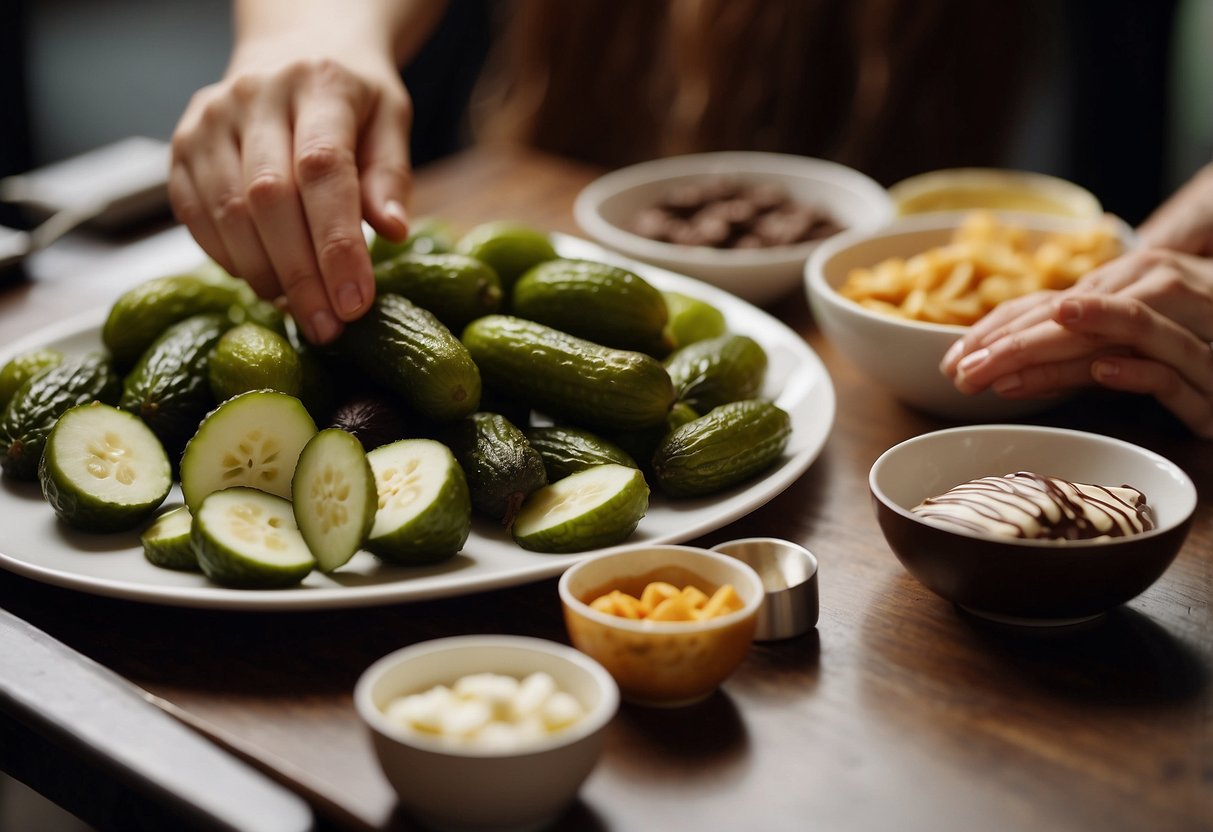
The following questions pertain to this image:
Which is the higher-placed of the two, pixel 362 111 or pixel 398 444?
pixel 362 111

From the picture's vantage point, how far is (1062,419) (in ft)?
4.79

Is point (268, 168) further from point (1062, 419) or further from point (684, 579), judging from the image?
point (1062, 419)

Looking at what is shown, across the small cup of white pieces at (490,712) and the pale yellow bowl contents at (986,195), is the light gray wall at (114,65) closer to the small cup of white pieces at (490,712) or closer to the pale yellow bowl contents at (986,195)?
the pale yellow bowl contents at (986,195)

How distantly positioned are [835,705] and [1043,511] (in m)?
0.23

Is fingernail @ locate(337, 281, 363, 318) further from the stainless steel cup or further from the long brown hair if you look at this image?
the long brown hair

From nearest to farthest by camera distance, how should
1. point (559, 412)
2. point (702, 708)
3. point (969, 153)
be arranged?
point (702, 708), point (559, 412), point (969, 153)

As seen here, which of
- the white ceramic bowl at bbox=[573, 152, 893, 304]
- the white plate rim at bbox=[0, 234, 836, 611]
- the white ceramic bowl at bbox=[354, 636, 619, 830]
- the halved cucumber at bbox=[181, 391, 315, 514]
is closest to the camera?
the white ceramic bowl at bbox=[354, 636, 619, 830]

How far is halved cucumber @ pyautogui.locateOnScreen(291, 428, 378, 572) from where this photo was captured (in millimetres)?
1015

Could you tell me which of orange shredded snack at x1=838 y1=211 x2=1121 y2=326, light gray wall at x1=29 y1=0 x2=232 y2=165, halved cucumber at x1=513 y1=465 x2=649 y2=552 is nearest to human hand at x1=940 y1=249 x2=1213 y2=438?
orange shredded snack at x1=838 y1=211 x2=1121 y2=326

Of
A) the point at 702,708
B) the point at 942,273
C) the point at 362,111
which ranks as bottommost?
the point at 702,708

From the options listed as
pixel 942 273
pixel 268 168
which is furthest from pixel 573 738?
pixel 942 273

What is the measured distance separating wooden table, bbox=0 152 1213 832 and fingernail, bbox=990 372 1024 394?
0.72 ft

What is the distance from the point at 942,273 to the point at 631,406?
0.54 meters

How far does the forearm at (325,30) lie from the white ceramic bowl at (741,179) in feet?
1.39
